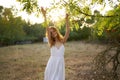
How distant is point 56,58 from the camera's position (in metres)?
6.23

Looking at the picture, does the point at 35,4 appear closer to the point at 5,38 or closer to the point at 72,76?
the point at 72,76

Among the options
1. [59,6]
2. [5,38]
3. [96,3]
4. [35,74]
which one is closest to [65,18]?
[59,6]

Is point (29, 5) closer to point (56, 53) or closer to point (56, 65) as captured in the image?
point (56, 53)

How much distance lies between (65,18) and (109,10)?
105cm

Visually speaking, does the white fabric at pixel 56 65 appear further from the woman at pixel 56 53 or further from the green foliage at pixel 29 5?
the green foliage at pixel 29 5

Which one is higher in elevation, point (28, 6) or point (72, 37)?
point (28, 6)

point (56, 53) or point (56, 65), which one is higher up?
point (56, 53)

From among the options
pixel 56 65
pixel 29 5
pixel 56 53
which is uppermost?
pixel 29 5

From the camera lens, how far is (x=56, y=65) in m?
6.23

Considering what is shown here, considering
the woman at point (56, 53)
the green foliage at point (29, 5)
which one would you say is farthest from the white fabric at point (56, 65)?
the green foliage at point (29, 5)

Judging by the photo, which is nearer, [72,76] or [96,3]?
[96,3]

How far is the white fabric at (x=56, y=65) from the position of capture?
20.4 ft

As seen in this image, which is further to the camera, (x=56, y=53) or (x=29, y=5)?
(x=56, y=53)

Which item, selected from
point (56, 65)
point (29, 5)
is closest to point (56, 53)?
point (56, 65)
